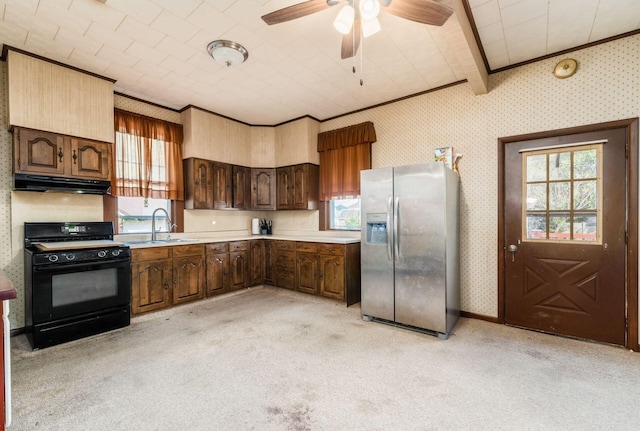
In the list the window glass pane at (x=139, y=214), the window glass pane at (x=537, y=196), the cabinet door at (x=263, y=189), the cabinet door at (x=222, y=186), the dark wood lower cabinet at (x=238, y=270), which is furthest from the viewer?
→ the cabinet door at (x=263, y=189)

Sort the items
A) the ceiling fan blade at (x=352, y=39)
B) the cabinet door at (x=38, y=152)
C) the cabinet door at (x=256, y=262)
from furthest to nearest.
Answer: the cabinet door at (x=256, y=262) → the cabinet door at (x=38, y=152) → the ceiling fan blade at (x=352, y=39)

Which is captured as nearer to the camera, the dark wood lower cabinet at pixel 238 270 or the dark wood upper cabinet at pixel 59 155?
the dark wood upper cabinet at pixel 59 155

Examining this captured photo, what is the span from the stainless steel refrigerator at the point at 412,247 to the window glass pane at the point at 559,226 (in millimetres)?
935

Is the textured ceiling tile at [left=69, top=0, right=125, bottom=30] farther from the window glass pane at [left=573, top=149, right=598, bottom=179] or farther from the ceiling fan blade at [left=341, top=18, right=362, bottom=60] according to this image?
the window glass pane at [left=573, top=149, right=598, bottom=179]

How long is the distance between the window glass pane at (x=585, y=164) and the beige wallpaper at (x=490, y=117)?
0.31 m

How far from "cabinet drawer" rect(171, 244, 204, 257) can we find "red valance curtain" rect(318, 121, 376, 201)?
2.15m

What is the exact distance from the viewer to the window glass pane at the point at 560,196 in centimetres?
311

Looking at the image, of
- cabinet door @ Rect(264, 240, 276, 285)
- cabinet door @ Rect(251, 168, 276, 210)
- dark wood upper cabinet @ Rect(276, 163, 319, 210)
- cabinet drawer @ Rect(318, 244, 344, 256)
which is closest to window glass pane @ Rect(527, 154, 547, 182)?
cabinet drawer @ Rect(318, 244, 344, 256)

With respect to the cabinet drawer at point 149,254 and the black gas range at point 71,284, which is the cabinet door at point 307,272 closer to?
the cabinet drawer at point 149,254

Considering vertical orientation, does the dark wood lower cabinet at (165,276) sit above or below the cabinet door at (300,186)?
below

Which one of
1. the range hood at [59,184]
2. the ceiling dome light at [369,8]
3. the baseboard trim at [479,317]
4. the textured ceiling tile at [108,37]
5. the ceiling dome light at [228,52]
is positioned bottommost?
the baseboard trim at [479,317]

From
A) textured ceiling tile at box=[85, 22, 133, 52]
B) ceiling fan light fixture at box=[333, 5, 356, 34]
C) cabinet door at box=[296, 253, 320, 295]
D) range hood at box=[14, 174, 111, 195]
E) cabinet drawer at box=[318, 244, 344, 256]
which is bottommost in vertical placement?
cabinet door at box=[296, 253, 320, 295]

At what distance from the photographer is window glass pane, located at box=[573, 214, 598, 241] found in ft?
9.82

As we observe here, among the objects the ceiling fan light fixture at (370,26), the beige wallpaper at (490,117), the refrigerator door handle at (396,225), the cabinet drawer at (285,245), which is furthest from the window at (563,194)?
the cabinet drawer at (285,245)
